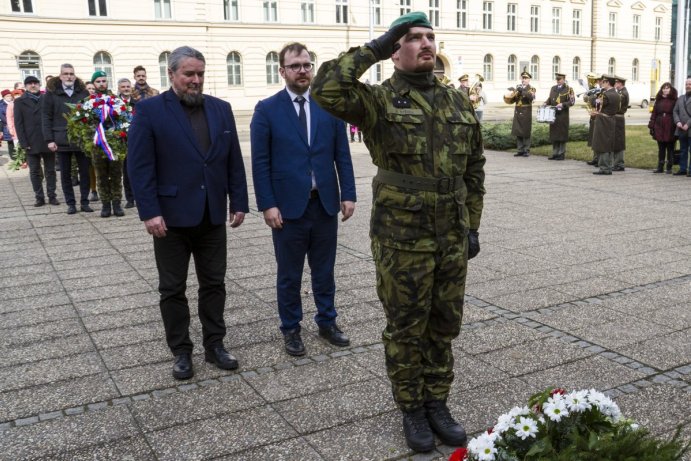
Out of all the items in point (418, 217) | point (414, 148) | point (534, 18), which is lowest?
point (418, 217)

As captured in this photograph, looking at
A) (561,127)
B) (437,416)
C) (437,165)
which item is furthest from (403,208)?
(561,127)

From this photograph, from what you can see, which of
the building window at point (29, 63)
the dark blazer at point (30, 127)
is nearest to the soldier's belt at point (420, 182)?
the dark blazer at point (30, 127)

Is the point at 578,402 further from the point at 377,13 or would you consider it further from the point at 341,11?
the point at 377,13

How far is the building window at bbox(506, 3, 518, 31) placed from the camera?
57.1 metres

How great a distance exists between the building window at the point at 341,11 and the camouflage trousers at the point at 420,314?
157ft

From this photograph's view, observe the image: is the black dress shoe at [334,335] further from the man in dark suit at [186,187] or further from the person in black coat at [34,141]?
the person in black coat at [34,141]

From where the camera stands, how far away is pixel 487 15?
5597cm

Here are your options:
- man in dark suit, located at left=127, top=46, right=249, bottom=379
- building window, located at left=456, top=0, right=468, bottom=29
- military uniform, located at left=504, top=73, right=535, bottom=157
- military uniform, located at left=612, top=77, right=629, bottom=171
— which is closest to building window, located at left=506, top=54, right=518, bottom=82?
building window, located at left=456, top=0, right=468, bottom=29

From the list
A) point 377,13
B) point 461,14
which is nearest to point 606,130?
point 377,13

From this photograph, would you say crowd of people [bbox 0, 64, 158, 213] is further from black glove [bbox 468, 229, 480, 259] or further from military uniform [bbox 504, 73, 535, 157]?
military uniform [bbox 504, 73, 535, 157]

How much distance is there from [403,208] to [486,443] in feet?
3.87

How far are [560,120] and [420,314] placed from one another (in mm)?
13615

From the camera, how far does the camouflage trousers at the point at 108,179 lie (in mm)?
10414

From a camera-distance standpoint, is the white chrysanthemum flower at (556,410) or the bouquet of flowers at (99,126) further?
the bouquet of flowers at (99,126)
